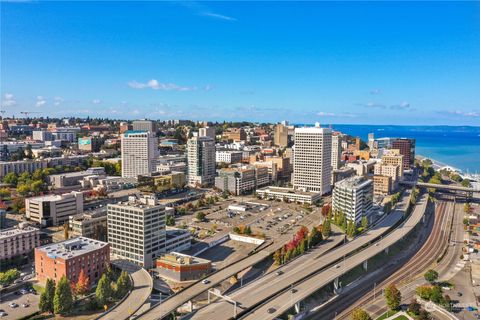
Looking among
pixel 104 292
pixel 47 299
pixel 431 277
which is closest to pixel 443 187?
pixel 431 277

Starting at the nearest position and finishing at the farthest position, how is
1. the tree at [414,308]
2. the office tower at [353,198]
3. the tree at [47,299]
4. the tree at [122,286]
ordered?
1. the tree at [47,299]
2. the tree at [122,286]
3. the tree at [414,308]
4. the office tower at [353,198]

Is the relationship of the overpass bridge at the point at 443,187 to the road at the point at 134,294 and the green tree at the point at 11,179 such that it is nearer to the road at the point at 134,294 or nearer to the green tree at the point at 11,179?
the road at the point at 134,294

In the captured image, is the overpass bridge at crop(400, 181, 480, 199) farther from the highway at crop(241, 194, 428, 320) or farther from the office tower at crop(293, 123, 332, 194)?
the highway at crop(241, 194, 428, 320)

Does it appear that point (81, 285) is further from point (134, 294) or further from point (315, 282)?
point (315, 282)

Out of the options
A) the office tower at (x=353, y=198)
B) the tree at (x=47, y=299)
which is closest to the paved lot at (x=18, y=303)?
the tree at (x=47, y=299)

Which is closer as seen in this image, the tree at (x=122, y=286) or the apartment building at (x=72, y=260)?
the tree at (x=122, y=286)

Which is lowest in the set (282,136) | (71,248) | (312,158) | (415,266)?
(415,266)
